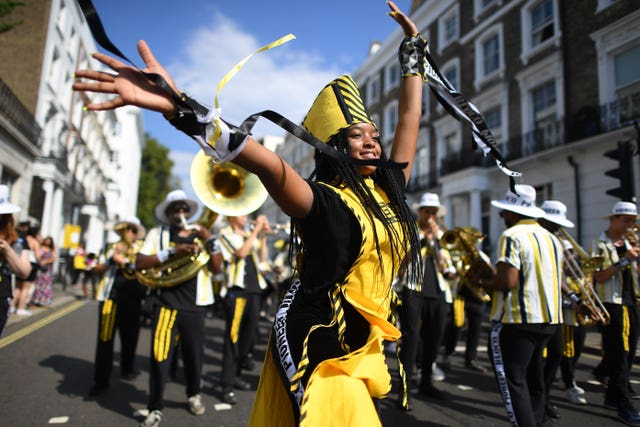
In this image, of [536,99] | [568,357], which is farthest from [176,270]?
[536,99]

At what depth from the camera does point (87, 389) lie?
4984 millimetres

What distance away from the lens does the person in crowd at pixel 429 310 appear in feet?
16.0

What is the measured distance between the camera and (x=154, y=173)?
191 ft

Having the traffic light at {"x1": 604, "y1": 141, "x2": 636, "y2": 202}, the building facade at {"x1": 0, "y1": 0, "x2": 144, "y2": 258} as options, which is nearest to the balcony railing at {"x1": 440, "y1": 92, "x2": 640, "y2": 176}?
the traffic light at {"x1": 604, "y1": 141, "x2": 636, "y2": 202}

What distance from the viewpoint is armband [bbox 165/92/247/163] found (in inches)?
50.1

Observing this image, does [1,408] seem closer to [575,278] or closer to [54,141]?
[575,278]

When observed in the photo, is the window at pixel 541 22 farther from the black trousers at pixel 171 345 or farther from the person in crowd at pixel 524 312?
the black trousers at pixel 171 345

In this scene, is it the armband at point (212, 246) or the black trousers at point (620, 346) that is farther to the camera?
the armband at point (212, 246)

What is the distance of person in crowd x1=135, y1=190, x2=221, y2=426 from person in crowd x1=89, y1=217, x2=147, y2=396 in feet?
2.88

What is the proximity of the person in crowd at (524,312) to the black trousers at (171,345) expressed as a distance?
2.68 m

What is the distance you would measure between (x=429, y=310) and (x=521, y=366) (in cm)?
212

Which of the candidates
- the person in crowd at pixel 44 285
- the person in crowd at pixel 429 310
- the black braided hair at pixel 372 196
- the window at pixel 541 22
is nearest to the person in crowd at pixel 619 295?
the person in crowd at pixel 429 310

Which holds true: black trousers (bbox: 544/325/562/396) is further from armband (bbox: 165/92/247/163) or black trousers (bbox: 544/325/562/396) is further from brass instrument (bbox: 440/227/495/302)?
armband (bbox: 165/92/247/163)

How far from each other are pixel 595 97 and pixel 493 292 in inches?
577
